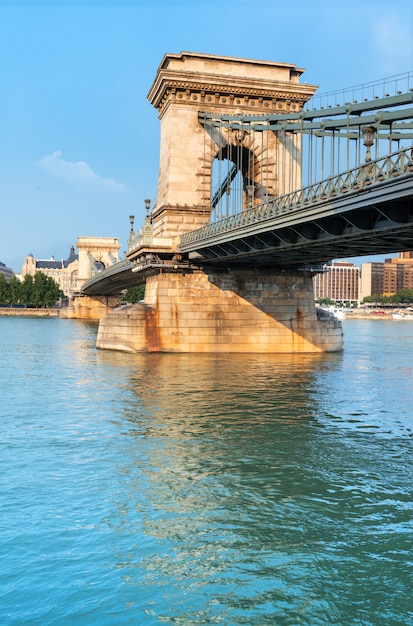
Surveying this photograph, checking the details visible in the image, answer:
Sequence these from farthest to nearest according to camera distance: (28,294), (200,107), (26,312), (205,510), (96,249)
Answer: (96,249), (28,294), (26,312), (200,107), (205,510)

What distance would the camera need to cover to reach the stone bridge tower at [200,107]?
41812 mm

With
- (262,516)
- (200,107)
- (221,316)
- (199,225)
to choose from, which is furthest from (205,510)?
(200,107)

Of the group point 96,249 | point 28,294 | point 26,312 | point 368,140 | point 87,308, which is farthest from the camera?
point 96,249

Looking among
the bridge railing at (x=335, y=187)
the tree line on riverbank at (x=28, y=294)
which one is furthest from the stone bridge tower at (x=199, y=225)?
the tree line on riverbank at (x=28, y=294)

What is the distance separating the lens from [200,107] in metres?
42.3

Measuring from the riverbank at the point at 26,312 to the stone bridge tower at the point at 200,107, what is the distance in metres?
105

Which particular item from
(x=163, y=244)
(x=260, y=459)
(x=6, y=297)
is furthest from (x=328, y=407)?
(x=6, y=297)

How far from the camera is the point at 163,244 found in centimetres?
4088

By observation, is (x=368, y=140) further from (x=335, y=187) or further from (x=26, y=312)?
(x=26, y=312)

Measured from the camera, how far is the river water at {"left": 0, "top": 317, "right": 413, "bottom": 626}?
8445 millimetres

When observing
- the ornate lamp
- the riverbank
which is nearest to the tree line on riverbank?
the riverbank

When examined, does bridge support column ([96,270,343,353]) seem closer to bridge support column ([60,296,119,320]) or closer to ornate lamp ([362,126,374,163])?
ornate lamp ([362,126,374,163])

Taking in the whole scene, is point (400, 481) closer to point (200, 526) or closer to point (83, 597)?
point (200, 526)

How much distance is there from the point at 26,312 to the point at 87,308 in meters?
22.8
